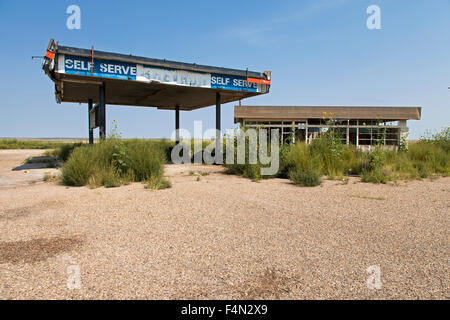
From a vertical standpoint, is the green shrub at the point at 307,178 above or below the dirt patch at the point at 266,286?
above

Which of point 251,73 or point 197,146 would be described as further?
point 197,146

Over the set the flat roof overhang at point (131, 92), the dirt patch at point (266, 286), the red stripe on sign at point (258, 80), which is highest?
the red stripe on sign at point (258, 80)

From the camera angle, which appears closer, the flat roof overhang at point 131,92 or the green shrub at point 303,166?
the green shrub at point 303,166

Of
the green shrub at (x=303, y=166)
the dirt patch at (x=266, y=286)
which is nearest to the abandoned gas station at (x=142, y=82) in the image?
the green shrub at (x=303, y=166)

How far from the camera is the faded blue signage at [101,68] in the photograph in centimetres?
993

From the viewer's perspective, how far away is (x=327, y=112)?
25.9 m

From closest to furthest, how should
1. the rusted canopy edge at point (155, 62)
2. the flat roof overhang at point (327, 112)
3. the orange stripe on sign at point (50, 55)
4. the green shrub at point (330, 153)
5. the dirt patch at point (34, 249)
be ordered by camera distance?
the dirt patch at point (34, 249) < the orange stripe on sign at point (50, 55) < the green shrub at point (330, 153) < the rusted canopy edge at point (155, 62) < the flat roof overhang at point (327, 112)

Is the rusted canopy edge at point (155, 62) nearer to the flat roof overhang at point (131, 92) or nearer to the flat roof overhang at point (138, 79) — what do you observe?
the flat roof overhang at point (138, 79)

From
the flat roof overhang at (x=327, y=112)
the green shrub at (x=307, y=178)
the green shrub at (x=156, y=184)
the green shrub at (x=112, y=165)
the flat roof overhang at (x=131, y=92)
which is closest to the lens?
the green shrub at (x=156, y=184)

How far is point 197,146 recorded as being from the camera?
1936cm

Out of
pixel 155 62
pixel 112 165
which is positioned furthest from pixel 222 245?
pixel 155 62
